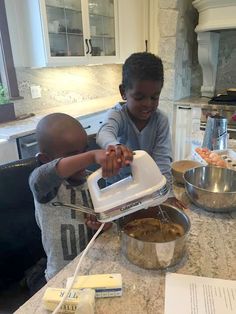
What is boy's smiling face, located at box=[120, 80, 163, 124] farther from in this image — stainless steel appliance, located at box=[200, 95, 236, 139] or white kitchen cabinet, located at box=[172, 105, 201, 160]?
white kitchen cabinet, located at box=[172, 105, 201, 160]

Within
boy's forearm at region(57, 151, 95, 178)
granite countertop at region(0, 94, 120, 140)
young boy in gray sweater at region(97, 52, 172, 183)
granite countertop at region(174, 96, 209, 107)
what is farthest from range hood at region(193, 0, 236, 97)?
boy's forearm at region(57, 151, 95, 178)

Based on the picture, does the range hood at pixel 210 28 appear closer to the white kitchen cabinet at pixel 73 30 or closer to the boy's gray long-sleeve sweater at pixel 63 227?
the white kitchen cabinet at pixel 73 30

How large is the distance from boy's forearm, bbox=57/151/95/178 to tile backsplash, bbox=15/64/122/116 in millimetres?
1987

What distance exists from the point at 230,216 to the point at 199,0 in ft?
8.53

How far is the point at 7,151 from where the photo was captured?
6.05 feet

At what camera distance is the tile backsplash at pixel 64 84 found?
2531mm

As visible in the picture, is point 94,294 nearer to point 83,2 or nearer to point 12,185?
point 12,185

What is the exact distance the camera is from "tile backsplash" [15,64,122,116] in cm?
253

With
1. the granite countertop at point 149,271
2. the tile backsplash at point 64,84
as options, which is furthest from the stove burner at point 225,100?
the granite countertop at point 149,271

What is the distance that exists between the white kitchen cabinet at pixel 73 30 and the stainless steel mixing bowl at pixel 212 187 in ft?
6.09

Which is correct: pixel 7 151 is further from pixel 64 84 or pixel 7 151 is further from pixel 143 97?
pixel 64 84

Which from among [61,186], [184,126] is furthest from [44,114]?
[61,186]

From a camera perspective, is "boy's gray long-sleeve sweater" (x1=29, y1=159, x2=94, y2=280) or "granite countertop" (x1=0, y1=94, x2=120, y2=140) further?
"granite countertop" (x1=0, y1=94, x2=120, y2=140)

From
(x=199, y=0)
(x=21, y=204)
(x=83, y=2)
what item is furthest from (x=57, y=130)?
(x=199, y=0)
